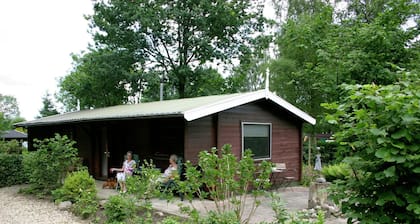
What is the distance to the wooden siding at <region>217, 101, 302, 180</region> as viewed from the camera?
8.41 meters

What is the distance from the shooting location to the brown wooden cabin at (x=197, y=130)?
786 cm

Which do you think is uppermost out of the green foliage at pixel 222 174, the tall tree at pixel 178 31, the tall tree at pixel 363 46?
the tall tree at pixel 178 31

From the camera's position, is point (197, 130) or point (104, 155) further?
point (104, 155)

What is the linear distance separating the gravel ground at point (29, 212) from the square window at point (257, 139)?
4.29m

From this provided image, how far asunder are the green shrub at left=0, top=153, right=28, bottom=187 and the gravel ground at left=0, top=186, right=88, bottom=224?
1.83 m

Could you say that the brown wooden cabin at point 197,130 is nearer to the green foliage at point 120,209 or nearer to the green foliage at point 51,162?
the green foliage at point 51,162

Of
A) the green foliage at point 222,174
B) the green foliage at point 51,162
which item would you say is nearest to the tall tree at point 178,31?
the green foliage at point 51,162

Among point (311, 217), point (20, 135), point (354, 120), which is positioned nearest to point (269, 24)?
point (311, 217)

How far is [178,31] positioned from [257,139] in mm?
11622

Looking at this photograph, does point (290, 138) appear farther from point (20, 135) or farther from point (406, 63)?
point (20, 135)

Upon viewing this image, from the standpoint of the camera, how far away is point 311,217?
597 cm

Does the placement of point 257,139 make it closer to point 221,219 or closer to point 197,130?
point 197,130

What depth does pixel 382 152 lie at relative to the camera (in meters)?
2.22

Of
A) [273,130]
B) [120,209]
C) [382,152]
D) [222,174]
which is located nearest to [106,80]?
[273,130]
